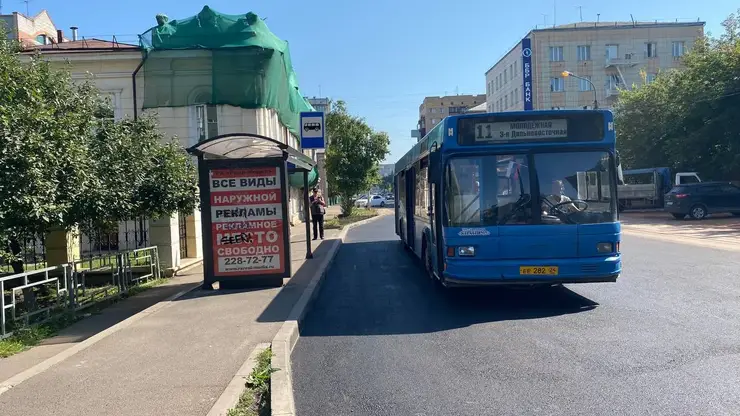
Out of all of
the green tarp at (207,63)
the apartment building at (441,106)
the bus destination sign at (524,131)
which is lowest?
the bus destination sign at (524,131)

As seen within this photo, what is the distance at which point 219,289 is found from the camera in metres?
10.8

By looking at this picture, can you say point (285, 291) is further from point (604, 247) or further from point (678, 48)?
point (678, 48)

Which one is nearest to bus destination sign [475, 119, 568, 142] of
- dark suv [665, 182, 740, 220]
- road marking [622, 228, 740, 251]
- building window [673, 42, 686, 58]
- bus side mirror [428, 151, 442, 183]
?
bus side mirror [428, 151, 442, 183]

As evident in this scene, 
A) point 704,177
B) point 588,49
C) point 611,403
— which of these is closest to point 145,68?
point 611,403

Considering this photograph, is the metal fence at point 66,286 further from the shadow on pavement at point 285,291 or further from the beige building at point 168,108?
the beige building at point 168,108

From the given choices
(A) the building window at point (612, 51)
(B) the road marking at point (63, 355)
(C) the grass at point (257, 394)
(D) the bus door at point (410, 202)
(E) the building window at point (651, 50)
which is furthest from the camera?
(A) the building window at point (612, 51)

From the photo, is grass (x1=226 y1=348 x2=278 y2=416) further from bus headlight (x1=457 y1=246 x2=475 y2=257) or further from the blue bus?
the blue bus

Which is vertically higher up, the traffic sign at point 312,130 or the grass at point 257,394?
the traffic sign at point 312,130

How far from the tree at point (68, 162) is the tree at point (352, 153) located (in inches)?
809

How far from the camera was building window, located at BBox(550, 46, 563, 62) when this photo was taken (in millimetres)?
61875

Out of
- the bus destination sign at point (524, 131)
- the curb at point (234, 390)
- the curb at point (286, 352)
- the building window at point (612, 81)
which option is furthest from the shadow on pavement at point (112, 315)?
the building window at point (612, 81)

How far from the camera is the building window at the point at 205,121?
22875mm

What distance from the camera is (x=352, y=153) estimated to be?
34.4 m

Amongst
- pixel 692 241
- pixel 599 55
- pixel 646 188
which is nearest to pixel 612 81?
pixel 599 55
